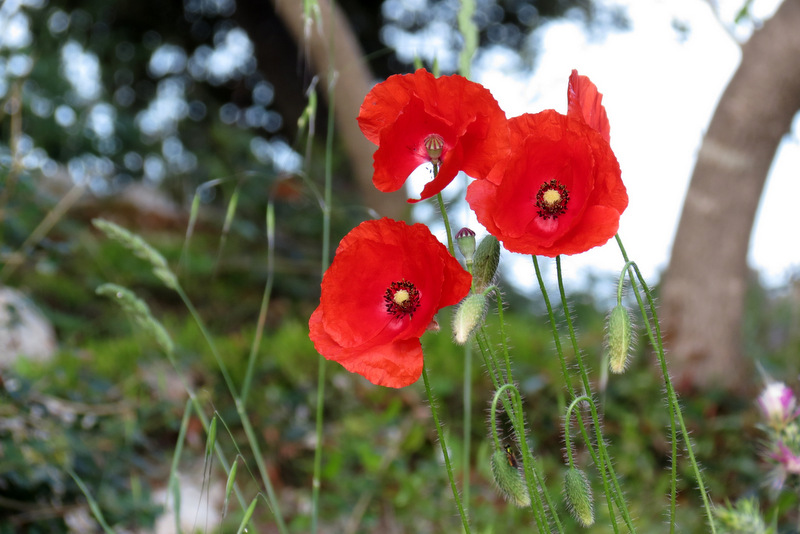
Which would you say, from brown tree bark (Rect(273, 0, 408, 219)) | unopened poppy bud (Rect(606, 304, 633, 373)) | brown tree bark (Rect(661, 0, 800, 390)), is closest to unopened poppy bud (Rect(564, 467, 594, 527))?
unopened poppy bud (Rect(606, 304, 633, 373))

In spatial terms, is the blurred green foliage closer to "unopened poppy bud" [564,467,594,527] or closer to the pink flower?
the pink flower

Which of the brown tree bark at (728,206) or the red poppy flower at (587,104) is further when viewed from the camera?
the brown tree bark at (728,206)

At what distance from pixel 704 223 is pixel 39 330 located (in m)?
3.42

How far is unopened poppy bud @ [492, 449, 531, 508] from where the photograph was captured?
0.72 meters

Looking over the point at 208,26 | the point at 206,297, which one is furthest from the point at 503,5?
the point at 206,297

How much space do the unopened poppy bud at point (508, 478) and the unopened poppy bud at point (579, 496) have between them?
1.9 inches

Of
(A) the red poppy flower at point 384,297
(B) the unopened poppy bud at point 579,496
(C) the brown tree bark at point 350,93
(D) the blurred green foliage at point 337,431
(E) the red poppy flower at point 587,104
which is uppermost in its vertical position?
(C) the brown tree bark at point 350,93

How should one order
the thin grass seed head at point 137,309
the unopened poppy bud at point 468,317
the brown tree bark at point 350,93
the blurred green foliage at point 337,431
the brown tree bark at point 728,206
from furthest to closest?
the brown tree bark at point 350,93 < the brown tree bark at point 728,206 < the blurred green foliage at point 337,431 < the thin grass seed head at point 137,309 < the unopened poppy bud at point 468,317

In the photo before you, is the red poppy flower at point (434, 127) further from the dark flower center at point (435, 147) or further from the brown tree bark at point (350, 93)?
the brown tree bark at point (350, 93)

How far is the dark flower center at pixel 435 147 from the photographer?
748 millimetres

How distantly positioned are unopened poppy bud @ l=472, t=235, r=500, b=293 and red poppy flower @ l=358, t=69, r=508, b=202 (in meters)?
0.07

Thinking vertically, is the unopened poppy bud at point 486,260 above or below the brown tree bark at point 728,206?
below

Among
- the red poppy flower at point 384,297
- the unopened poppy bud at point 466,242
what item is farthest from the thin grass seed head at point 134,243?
the unopened poppy bud at point 466,242

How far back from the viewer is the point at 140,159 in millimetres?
6355
